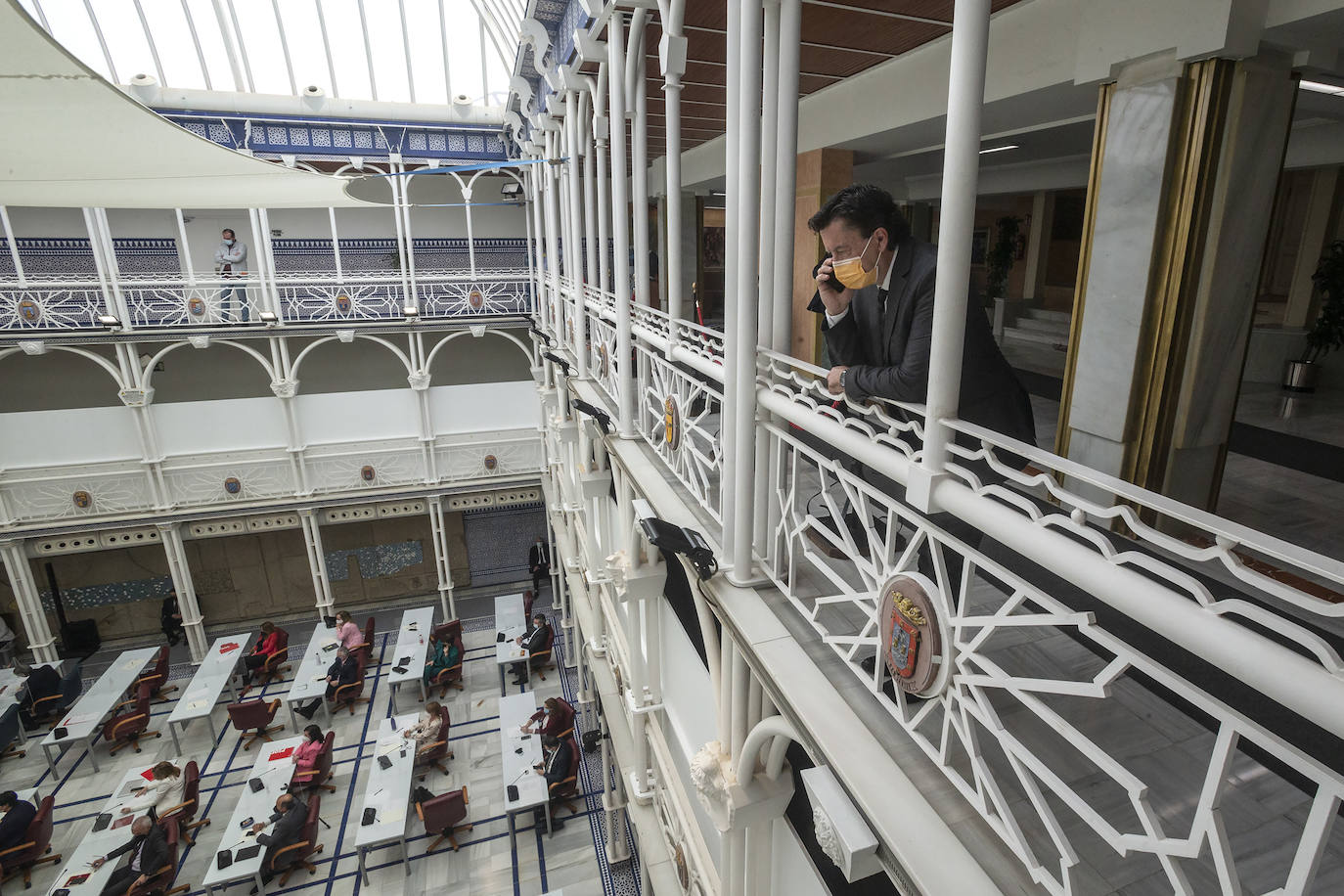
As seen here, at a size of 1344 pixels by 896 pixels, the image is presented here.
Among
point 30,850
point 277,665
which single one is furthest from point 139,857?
point 277,665

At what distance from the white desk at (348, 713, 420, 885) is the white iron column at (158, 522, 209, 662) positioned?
5783 mm

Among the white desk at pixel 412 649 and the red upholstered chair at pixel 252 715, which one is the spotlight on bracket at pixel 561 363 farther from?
the red upholstered chair at pixel 252 715

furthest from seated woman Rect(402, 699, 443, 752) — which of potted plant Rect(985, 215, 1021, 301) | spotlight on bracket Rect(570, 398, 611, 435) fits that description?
potted plant Rect(985, 215, 1021, 301)

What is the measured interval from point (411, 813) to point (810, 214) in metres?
9.32

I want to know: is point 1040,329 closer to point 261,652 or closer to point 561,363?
point 561,363

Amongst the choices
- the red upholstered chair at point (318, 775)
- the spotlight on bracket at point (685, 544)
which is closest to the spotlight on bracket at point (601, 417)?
the spotlight on bracket at point (685, 544)

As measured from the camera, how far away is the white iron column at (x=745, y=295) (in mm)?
2537

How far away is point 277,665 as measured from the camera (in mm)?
12688

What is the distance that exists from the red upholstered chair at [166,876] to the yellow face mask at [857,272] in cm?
1028

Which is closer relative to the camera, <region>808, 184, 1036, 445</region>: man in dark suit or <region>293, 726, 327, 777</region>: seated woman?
<region>808, 184, 1036, 445</region>: man in dark suit

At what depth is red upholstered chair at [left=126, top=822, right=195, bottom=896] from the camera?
791cm

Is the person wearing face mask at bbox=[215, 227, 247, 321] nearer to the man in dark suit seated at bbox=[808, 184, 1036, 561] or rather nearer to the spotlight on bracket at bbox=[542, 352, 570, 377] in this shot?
the spotlight on bracket at bbox=[542, 352, 570, 377]

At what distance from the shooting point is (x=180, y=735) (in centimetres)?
1126

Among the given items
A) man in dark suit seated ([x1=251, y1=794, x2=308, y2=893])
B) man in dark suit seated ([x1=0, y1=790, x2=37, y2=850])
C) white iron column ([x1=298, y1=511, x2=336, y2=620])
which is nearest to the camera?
man in dark suit seated ([x1=251, y1=794, x2=308, y2=893])
